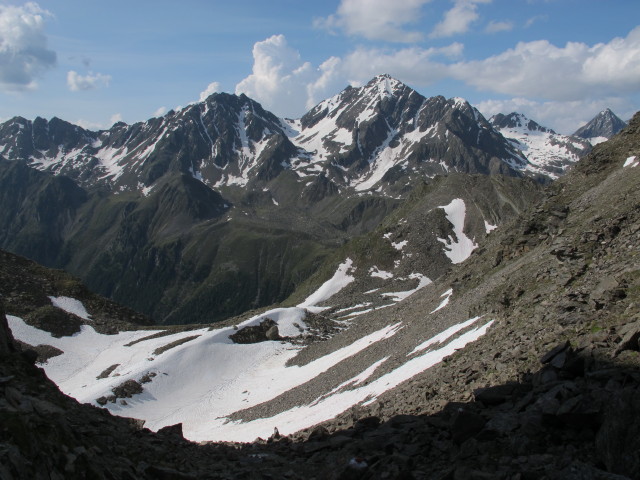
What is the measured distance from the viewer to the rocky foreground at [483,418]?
1173cm

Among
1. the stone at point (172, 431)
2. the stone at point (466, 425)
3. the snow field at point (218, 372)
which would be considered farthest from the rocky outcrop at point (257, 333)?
the stone at point (466, 425)

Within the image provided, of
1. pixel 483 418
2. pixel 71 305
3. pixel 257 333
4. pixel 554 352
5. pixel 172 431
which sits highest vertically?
pixel 71 305

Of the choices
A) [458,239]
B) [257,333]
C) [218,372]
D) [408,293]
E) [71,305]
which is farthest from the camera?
[458,239]

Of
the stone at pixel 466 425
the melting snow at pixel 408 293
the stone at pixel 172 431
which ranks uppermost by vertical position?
the stone at pixel 172 431

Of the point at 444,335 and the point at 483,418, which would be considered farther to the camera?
the point at 444,335

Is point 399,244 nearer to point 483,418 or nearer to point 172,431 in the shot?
point 172,431

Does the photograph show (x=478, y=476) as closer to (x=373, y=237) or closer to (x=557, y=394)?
(x=557, y=394)

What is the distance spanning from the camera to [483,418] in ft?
47.5

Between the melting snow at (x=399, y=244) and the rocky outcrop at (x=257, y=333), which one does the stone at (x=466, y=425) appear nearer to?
the rocky outcrop at (x=257, y=333)

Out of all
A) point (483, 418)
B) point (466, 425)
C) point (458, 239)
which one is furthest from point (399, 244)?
point (466, 425)

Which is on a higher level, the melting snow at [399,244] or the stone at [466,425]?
the melting snow at [399,244]

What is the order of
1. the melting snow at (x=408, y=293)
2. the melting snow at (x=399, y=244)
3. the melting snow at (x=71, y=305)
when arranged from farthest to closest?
the melting snow at (x=399, y=244) → the melting snow at (x=408, y=293) → the melting snow at (x=71, y=305)

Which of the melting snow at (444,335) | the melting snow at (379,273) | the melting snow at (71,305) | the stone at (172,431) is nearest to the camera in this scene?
the stone at (172,431)

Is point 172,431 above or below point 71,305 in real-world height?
below
